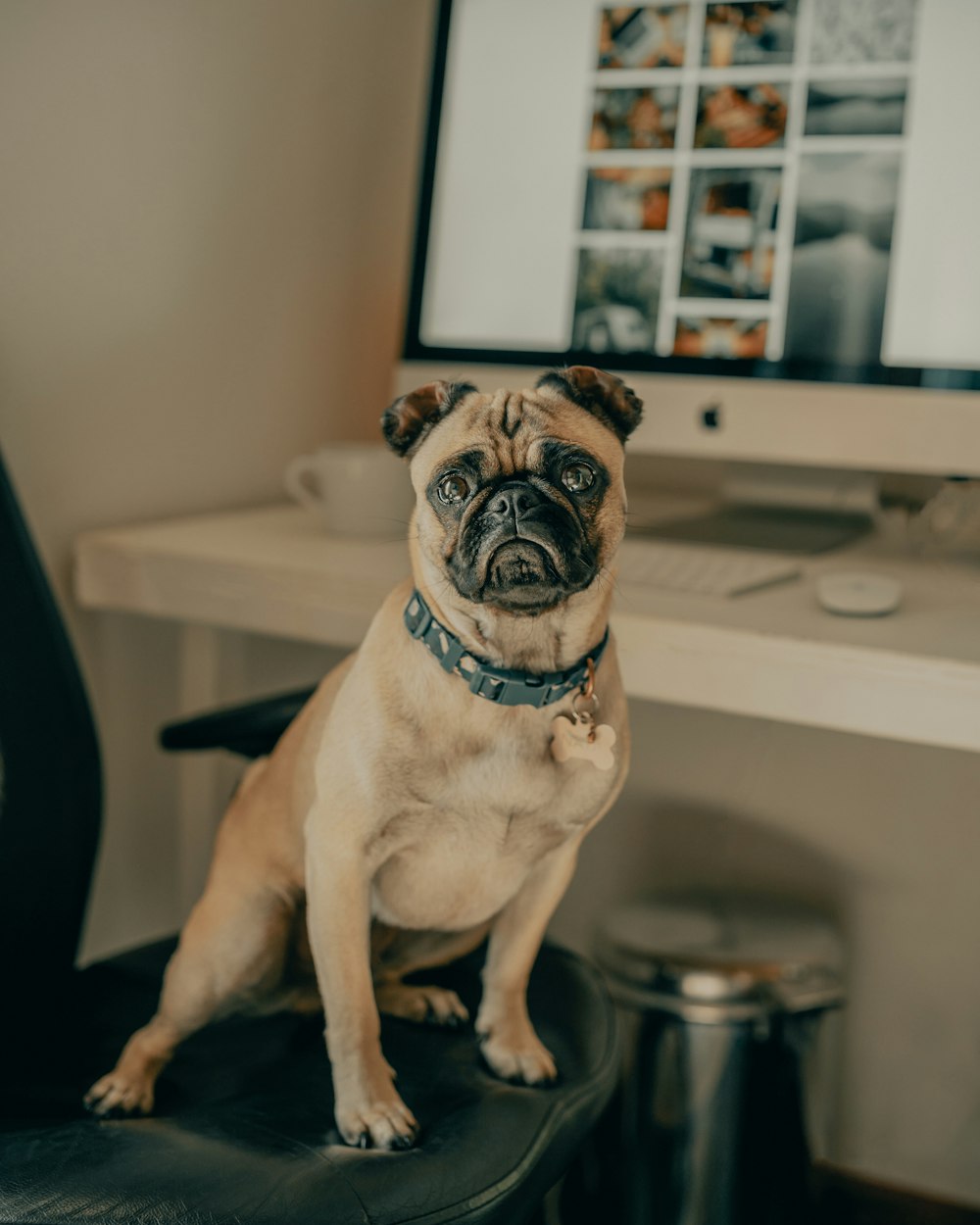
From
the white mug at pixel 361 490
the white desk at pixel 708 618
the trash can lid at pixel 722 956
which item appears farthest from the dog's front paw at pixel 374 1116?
the white mug at pixel 361 490

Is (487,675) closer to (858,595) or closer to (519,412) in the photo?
(519,412)

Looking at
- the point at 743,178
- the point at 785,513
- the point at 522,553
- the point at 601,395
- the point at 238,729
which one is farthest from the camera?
the point at 785,513

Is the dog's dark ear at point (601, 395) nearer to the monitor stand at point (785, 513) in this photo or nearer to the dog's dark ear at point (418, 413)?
the dog's dark ear at point (418, 413)

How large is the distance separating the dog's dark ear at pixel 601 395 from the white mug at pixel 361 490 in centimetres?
49

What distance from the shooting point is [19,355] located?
1.23 metres

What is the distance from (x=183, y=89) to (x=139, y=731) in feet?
2.53

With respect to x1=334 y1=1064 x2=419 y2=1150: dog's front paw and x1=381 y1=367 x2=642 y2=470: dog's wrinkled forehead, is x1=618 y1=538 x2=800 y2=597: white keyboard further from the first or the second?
x1=334 y1=1064 x2=419 y2=1150: dog's front paw

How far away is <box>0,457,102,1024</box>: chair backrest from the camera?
3.23 feet

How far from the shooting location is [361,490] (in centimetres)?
135

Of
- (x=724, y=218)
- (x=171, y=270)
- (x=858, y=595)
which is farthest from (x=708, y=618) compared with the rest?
(x=171, y=270)

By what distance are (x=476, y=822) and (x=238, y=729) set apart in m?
0.34

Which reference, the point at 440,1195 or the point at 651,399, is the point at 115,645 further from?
the point at 440,1195

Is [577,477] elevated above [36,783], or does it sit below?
above

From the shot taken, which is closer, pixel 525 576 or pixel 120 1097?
pixel 525 576
